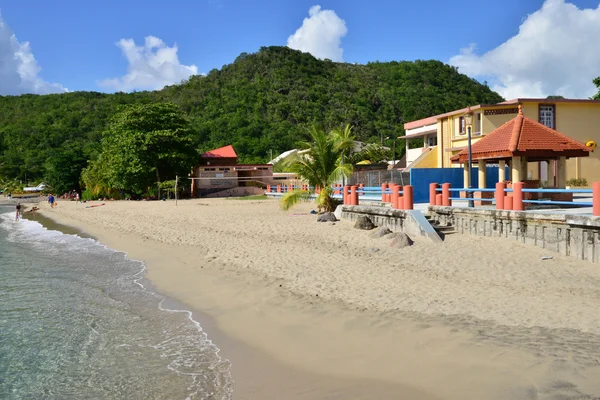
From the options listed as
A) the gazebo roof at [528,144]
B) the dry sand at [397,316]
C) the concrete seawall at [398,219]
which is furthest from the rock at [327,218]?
the gazebo roof at [528,144]

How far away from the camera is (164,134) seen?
45.1m

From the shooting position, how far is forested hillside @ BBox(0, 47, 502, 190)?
78.2 m

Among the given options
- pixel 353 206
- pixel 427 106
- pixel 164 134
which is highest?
pixel 427 106

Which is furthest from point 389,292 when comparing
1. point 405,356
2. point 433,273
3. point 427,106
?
point 427,106

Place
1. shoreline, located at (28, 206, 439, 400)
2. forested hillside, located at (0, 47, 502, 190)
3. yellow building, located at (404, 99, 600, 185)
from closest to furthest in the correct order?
1. shoreline, located at (28, 206, 439, 400)
2. yellow building, located at (404, 99, 600, 185)
3. forested hillside, located at (0, 47, 502, 190)

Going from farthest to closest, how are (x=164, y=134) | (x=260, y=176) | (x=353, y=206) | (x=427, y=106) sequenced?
1. (x=427, y=106)
2. (x=260, y=176)
3. (x=164, y=134)
4. (x=353, y=206)

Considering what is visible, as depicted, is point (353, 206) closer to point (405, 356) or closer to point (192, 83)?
point (405, 356)

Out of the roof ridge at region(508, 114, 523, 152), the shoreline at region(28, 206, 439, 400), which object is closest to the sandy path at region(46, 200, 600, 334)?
the shoreline at region(28, 206, 439, 400)

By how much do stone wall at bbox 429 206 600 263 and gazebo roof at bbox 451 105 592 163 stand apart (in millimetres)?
2962

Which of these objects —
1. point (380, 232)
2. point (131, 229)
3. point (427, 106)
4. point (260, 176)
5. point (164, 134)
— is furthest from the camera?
point (427, 106)

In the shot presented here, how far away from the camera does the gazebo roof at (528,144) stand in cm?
1527

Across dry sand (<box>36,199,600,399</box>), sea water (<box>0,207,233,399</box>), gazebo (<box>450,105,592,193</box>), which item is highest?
gazebo (<box>450,105,592,193</box>)

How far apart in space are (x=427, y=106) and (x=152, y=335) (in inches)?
3028

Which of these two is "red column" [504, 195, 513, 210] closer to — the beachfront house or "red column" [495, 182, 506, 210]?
"red column" [495, 182, 506, 210]
